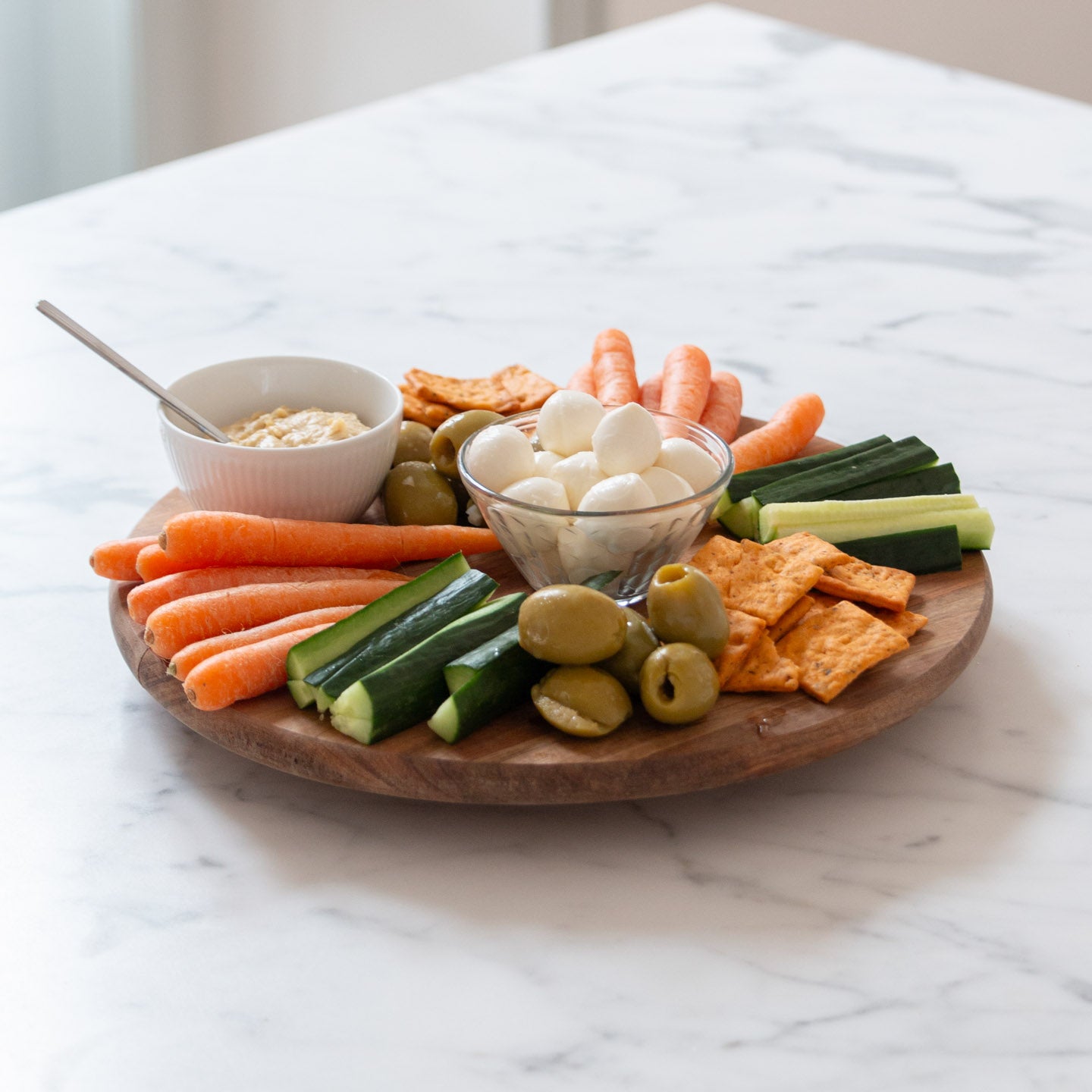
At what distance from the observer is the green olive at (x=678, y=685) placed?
138cm

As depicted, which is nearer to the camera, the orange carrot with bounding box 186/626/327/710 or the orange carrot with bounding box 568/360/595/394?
the orange carrot with bounding box 186/626/327/710

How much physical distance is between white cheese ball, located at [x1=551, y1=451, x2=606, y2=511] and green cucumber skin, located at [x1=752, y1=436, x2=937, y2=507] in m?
0.28

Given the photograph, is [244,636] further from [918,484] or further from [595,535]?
[918,484]

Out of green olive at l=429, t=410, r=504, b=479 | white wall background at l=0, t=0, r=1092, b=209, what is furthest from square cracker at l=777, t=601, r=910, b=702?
white wall background at l=0, t=0, r=1092, b=209

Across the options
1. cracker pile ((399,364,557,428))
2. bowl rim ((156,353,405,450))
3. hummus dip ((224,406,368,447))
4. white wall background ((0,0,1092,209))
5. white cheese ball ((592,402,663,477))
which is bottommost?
white wall background ((0,0,1092,209))

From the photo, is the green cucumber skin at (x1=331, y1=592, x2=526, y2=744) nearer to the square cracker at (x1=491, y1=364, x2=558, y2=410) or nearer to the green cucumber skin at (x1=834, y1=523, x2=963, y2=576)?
the green cucumber skin at (x1=834, y1=523, x2=963, y2=576)

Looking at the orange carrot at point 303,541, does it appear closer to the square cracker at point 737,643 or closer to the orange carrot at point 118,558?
the orange carrot at point 118,558

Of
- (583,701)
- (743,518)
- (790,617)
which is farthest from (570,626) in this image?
(743,518)

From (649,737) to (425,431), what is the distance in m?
0.74

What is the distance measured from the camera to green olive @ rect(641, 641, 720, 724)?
1382mm

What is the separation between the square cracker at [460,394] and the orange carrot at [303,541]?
0.92ft

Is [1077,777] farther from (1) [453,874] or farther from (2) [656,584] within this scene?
(1) [453,874]

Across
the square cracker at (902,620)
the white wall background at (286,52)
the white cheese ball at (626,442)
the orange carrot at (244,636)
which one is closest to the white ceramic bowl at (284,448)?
the orange carrot at (244,636)

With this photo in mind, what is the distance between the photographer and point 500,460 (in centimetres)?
163
